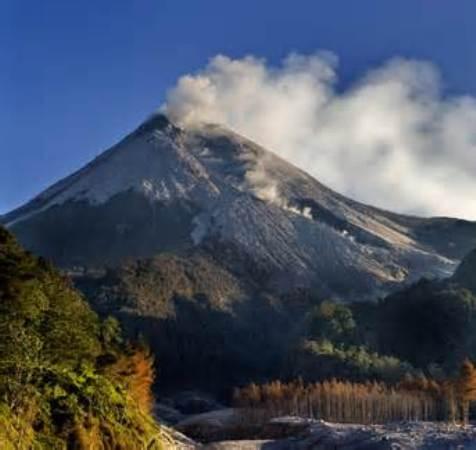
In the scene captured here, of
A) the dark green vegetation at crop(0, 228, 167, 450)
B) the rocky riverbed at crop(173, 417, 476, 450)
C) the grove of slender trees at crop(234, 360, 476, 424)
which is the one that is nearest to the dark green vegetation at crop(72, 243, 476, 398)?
the grove of slender trees at crop(234, 360, 476, 424)

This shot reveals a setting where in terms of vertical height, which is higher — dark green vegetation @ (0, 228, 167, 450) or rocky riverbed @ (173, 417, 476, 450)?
dark green vegetation @ (0, 228, 167, 450)

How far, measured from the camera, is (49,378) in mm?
31281

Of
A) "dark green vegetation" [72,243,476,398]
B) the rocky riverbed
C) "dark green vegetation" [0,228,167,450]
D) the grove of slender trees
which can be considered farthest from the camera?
"dark green vegetation" [72,243,476,398]

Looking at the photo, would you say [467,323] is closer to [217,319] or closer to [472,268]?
[472,268]

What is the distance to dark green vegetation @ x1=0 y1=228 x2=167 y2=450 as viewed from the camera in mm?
27844

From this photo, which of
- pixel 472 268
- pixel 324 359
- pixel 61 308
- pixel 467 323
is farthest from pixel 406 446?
pixel 472 268

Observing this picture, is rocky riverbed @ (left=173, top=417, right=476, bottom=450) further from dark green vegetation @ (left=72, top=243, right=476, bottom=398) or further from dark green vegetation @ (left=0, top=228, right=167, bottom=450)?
dark green vegetation @ (left=72, top=243, right=476, bottom=398)

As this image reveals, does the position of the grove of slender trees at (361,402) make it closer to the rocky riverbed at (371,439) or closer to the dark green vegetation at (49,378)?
the rocky riverbed at (371,439)

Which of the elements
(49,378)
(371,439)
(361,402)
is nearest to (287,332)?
(361,402)

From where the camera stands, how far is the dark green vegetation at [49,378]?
91.4 feet

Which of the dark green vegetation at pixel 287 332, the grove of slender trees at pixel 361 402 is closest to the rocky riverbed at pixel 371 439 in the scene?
the grove of slender trees at pixel 361 402

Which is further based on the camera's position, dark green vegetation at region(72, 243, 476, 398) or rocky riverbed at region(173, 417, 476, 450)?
dark green vegetation at region(72, 243, 476, 398)

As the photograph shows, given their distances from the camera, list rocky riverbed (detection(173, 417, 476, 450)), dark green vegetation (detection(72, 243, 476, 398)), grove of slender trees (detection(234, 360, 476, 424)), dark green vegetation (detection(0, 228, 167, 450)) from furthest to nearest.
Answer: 1. dark green vegetation (detection(72, 243, 476, 398))
2. grove of slender trees (detection(234, 360, 476, 424))
3. rocky riverbed (detection(173, 417, 476, 450))
4. dark green vegetation (detection(0, 228, 167, 450))

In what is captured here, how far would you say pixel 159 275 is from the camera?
19850 cm
